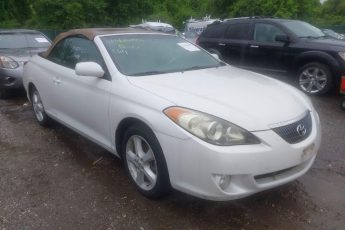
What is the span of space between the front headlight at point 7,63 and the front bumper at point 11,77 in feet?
0.26

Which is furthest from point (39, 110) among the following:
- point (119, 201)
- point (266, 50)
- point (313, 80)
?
point (313, 80)

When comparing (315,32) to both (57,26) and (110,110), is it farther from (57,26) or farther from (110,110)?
(57,26)

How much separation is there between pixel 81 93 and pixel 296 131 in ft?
7.78

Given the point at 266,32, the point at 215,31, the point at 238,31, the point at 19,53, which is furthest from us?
the point at 215,31

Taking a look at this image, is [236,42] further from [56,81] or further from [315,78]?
[56,81]

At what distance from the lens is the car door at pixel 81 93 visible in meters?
3.95

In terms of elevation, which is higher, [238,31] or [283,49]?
[238,31]

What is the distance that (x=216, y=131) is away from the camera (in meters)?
2.97

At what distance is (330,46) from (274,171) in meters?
5.13

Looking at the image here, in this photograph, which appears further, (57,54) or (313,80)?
(313,80)

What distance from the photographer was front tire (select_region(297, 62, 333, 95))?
23.7ft

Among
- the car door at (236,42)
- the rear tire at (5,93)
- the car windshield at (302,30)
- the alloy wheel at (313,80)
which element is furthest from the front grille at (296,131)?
the rear tire at (5,93)

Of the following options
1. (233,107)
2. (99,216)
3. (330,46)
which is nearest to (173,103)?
(233,107)

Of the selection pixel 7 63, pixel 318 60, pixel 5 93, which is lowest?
pixel 5 93
